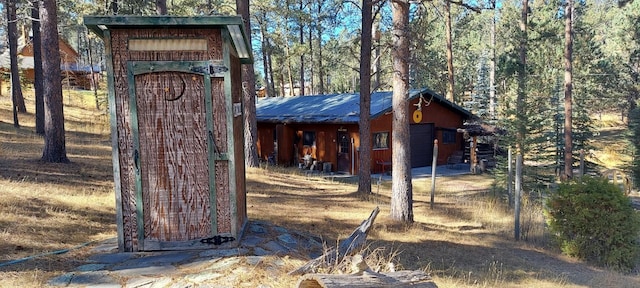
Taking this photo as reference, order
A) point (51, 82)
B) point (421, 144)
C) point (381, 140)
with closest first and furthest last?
point (51, 82)
point (381, 140)
point (421, 144)

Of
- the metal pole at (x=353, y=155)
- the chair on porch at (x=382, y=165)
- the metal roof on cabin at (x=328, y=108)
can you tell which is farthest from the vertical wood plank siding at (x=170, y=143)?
the chair on porch at (x=382, y=165)

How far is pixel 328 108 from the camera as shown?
67.7ft

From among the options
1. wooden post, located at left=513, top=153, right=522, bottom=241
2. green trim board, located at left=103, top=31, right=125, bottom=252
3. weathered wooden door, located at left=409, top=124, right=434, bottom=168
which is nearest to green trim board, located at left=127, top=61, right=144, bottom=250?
green trim board, located at left=103, top=31, right=125, bottom=252

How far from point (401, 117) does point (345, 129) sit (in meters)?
10.5

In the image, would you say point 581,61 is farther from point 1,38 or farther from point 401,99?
point 1,38

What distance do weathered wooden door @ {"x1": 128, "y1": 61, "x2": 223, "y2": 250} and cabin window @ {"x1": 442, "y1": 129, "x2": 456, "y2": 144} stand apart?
18.8 metres

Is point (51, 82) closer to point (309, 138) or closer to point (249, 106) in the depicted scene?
point (249, 106)

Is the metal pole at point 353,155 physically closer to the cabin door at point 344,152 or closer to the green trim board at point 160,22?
the cabin door at point 344,152

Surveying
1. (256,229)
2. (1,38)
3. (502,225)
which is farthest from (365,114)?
(1,38)

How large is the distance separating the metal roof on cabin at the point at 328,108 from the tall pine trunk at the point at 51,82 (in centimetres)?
1035

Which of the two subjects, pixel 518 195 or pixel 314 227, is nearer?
pixel 314 227

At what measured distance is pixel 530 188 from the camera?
1345 centimetres

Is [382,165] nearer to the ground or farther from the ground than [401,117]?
nearer to the ground

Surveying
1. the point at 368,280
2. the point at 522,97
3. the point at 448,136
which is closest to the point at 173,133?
the point at 368,280
